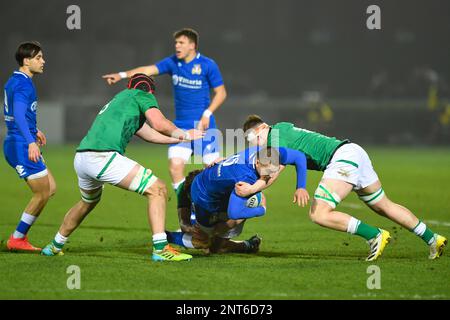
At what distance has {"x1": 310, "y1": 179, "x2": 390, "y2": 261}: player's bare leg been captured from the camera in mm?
9500

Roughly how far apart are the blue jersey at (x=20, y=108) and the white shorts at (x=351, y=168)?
11.2 ft

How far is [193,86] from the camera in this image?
13.8 metres

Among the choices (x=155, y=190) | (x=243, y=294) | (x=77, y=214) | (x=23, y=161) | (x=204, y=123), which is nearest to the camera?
(x=243, y=294)

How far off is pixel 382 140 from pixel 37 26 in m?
15.8

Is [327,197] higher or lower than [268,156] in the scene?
lower

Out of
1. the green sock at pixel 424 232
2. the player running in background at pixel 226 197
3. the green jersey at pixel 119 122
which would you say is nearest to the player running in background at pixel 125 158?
the green jersey at pixel 119 122

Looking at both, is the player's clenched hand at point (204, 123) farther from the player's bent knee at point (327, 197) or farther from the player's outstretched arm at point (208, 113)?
the player's bent knee at point (327, 197)

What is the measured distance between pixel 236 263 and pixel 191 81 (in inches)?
189

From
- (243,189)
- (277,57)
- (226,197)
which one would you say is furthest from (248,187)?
(277,57)

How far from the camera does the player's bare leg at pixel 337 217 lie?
950 cm

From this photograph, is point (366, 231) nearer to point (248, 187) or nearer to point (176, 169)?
point (248, 187)

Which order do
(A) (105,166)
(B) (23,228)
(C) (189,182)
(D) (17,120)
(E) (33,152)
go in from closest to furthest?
1. (A) (105,166)
2. (E) (33,152)
3. (D) (17,120)
4. (B) (23,228)
5. (C) (189,182)

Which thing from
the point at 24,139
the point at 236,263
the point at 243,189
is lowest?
the point at 236,263
